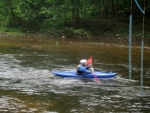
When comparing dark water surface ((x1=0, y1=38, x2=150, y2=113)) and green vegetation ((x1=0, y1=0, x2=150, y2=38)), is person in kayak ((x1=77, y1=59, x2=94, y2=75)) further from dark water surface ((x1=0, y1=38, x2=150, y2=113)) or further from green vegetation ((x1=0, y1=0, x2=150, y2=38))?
green vegetation ((x1=0, y1=0, x2=150, y2=38))

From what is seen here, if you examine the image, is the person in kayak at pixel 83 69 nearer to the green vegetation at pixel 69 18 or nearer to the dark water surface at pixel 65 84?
the dark water surface at pixel 65 84

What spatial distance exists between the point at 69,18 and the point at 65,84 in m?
23.7

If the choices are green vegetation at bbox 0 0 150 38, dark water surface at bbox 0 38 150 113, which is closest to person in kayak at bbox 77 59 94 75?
dark water surface at bbox 0 38 150 113

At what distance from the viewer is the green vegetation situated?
3337cm

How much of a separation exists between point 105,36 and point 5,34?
10.8 m

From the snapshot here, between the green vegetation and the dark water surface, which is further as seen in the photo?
the green vegetation

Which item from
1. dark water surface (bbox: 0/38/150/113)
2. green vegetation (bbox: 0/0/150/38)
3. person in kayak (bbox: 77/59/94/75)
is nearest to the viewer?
dark water surface (bbox: 0/38/150/113)

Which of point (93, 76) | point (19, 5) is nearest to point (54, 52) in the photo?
point (93, 76)

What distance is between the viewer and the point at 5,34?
34.2 m

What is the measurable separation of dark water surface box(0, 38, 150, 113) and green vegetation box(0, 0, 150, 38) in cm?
828

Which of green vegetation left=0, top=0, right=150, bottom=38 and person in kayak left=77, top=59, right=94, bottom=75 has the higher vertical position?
green vegetation left=0, top=0, right=150, bottom=38

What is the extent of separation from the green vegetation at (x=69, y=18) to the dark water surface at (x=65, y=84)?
27.2 ft

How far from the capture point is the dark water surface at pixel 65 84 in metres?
11.0

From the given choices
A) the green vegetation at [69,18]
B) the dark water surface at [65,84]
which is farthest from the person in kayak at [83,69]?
the green vegetation at [69,18]
